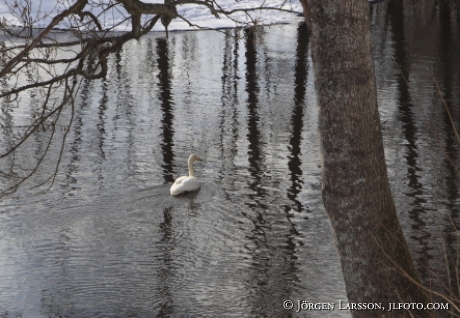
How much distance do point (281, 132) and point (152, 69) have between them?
5.35 m

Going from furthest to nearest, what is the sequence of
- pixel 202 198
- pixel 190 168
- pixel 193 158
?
pixel 193 158 < pixel 190 168 < pixel 202 198

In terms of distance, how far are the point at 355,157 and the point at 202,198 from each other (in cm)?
642

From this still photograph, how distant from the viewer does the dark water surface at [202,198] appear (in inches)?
338

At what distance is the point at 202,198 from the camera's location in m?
11.0

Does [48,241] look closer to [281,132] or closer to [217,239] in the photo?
[217,239]

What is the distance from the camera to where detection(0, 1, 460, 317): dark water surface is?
859 cm

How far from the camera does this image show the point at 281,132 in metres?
13.5

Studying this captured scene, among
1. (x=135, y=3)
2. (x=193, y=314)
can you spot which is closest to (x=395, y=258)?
(x=135, y=3)

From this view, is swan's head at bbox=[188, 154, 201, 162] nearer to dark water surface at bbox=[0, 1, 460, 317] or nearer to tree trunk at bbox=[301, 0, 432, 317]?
dark water surface at bbox=[0, 1, 460, 317]

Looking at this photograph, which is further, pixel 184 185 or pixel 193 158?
pixel 193 158

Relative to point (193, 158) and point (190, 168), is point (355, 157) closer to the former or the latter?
point (190, 168)

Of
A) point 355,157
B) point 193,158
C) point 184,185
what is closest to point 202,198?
point 184,185

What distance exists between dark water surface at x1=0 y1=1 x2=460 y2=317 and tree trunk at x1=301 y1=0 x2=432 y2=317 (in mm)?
1048

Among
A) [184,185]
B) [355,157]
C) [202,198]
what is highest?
[355,157]
